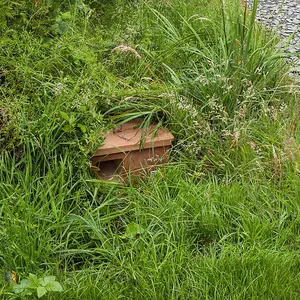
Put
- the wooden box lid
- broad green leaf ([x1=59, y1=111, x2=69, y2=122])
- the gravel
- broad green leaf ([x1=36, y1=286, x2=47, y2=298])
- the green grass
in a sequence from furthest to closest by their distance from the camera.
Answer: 1. the gravel
2. the wooden box lid
3. broad green leaf ([x1=59, y1=111, x2=69, y2=122])
4. the green grass
5. broad green leaf ([x1=36, y1=286, x2=47, y2=298])

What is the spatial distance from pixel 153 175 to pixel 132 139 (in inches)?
12.0

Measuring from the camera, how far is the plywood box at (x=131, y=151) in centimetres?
323

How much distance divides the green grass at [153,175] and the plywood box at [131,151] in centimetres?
9

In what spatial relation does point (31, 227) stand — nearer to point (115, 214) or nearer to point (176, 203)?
point (115, 214)

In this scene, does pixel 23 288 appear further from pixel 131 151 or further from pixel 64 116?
pixel 131 151

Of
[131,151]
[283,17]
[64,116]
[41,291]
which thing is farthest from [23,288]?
[283,17]

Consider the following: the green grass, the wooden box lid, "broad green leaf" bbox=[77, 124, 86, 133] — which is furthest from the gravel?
"broad green leaf" bbox=[77, 124, 86, 133]

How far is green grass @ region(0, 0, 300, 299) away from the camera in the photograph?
2.51 m

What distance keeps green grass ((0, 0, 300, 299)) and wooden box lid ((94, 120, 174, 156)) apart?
0.07 metres

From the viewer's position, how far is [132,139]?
10.9 feet

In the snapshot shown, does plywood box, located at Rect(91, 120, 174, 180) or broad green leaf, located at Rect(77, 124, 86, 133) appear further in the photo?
plywood box, located at Rect(91, 120, 174, 180)

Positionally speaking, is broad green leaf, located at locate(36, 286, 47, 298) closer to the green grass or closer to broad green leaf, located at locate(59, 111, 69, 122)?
the green grass

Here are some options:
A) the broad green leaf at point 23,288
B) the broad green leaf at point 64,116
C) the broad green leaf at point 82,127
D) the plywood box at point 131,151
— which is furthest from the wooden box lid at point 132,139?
the broad green leaf at point 23,288

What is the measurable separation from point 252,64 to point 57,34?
1.38 m
